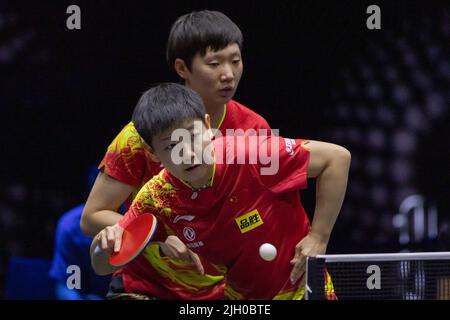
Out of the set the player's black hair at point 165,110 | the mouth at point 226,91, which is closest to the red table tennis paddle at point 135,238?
the player's black hair at point 165,110

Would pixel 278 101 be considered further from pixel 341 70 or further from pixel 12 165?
pixel 12 165

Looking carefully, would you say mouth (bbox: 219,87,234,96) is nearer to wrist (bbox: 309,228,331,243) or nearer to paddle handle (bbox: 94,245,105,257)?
wrist (bbox: 309,228,331,243)

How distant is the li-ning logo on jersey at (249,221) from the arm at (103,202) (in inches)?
24.6

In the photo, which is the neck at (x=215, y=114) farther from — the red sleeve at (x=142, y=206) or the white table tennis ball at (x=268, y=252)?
the white table tennis ball at (x=268, y=252)

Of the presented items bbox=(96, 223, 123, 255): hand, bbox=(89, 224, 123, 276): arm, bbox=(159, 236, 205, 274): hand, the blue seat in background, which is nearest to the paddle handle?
bbox=(89, 224, 123, 276): arm

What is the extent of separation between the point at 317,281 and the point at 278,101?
7.91ft

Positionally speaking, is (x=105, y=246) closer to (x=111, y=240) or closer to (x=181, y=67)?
(x=111, y=240)

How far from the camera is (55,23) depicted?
621 cm

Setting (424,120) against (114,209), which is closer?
(114,209)

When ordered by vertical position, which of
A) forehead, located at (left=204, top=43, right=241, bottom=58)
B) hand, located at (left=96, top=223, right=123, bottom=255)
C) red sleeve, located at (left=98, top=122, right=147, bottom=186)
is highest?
forehead, located at (left=204, top=43, right=241, bottom=58)

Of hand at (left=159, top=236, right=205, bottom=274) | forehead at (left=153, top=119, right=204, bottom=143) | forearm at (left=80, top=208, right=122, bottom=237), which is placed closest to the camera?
hand at (left=159, top=236, right=205, bottom=274)

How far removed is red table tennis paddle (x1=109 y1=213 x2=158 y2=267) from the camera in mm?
3893

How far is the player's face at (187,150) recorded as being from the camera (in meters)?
4.20

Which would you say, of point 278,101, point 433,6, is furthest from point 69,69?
point 433,6
